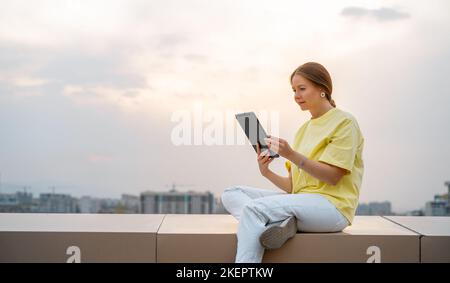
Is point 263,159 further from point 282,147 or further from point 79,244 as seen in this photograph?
point 79,244

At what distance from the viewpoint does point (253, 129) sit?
2.13 metres

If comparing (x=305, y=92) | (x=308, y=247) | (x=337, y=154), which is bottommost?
(x=308, y=247)

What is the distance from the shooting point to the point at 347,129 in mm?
2031

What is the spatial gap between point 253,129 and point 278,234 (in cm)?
41

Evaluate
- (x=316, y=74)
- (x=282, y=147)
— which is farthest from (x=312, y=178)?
(x=316, y=74)

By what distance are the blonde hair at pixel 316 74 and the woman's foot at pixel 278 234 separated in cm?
50

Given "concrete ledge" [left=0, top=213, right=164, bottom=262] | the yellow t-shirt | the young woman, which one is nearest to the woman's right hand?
the young woman

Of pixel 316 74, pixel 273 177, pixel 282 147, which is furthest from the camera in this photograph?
pixel 273 177

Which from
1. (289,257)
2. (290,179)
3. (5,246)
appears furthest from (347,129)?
(5,246)

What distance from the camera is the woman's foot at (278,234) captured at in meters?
1.94

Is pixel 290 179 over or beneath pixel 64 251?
over

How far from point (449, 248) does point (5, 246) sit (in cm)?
172

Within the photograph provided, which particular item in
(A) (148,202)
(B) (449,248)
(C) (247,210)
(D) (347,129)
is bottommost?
(A) (148,202)
